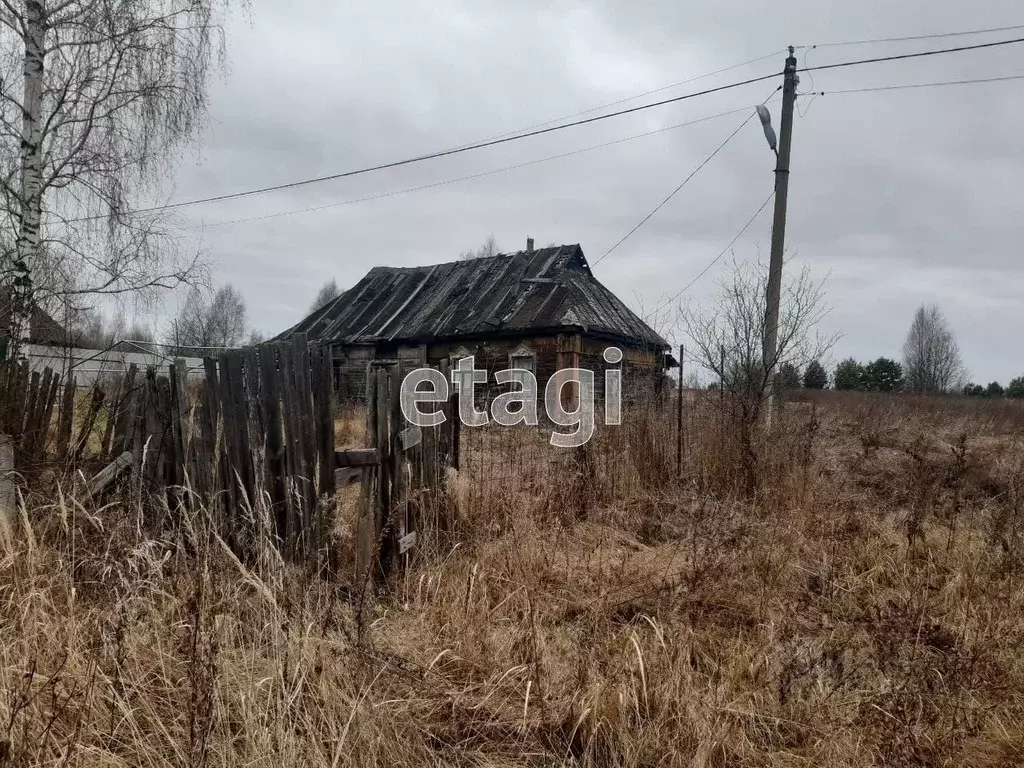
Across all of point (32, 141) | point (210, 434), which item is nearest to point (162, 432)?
point (210, 434)

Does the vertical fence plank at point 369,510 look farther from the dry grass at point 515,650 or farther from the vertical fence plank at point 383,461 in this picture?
the dry grass at point 515,650

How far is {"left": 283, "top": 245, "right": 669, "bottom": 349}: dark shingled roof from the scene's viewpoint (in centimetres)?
1572

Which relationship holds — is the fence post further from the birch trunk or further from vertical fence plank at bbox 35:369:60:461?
the birch trunk

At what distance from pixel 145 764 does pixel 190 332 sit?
55.8 metres

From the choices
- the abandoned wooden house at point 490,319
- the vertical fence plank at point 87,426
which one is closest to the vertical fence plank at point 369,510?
the vertical fence plank at point 87,426

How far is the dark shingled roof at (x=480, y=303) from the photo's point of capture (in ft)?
51.6

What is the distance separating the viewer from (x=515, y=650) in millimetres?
2854

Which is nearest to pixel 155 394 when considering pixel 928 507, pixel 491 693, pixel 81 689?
pixel 81 689

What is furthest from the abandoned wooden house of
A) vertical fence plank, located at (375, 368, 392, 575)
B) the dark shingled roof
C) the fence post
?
vertical fence plank, located at (375, 368, 392, 575)

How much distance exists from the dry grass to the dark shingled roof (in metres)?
10.8

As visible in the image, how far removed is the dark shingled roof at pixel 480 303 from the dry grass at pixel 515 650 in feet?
35.3

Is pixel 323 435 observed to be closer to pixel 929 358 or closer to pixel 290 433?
pixel 290 433

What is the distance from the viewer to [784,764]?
2215mm

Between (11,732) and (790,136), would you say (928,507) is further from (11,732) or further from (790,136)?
(11,732)
